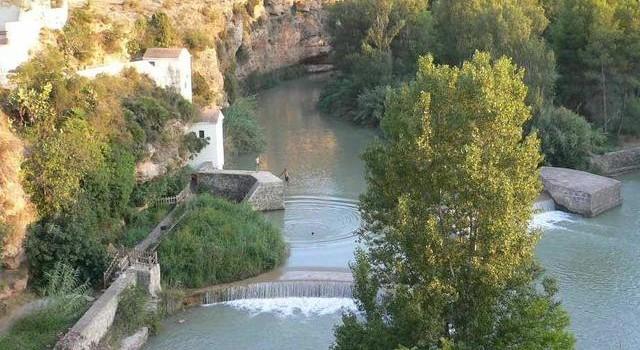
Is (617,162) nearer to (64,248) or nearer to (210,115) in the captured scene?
(210,115)

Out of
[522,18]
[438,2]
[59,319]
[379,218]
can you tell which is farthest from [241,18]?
[379,218]

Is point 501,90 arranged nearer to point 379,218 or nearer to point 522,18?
point 379,218

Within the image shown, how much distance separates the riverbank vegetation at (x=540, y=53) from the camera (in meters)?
34.4

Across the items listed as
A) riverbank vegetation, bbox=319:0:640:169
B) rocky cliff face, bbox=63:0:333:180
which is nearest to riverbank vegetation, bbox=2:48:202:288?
rocky cliff face, bbox=63:0:333:180

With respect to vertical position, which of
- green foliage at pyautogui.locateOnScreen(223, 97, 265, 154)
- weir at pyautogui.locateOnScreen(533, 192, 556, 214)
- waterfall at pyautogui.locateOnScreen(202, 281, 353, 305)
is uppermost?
green foliage at pyautogui.locateOnScreen(223, 97, 265, 154)

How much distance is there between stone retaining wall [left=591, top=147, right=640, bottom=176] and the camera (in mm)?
33344

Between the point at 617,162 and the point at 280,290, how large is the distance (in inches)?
738

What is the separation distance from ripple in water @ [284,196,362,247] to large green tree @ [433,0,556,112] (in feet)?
35.0

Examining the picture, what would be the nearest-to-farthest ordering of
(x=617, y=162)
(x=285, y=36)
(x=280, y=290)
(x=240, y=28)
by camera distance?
(x=280, y=290) → (x=617, y=162) → (x=240, y=28) → (x=285, y=36)

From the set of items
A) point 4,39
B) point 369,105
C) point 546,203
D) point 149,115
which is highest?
point 4,39

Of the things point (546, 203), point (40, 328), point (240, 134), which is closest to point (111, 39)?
point (240, 134)

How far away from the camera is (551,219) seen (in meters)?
27.4

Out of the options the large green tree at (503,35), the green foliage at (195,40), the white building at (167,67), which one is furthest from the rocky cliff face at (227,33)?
the large green tree at (503,35)

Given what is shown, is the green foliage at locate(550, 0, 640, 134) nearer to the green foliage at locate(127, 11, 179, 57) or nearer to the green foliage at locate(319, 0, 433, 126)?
the green foliage at locate(319, 0, 433, 126)
